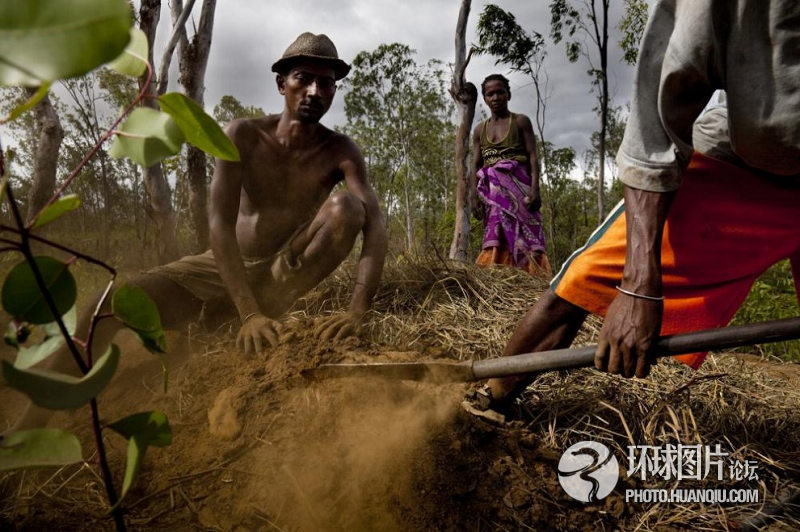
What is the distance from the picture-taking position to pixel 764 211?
1314 mm

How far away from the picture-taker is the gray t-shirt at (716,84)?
1062mm

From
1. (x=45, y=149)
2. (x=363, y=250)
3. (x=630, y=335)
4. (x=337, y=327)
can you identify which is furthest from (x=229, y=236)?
(x=45, y=149)

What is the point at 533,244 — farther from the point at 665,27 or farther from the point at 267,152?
the point at 665,27

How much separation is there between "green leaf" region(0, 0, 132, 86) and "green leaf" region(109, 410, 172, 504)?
0.35 metres

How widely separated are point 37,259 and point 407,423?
1.25m

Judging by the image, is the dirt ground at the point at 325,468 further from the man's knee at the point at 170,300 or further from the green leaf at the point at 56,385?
the green leaf at the point at 56,385

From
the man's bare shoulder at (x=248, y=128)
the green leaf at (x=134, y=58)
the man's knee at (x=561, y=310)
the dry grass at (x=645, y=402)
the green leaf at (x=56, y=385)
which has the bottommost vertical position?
the dry grass at (x=645, y=402)

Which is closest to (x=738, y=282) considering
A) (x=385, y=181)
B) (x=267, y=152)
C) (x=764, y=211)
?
(x=764, y=211)

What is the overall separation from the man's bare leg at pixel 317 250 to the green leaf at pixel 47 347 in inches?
74.0

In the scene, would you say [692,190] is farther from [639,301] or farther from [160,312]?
[160,312]

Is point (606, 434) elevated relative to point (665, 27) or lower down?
lower down

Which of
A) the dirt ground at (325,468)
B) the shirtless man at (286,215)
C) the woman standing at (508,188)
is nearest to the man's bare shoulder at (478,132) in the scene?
the woman standing at (508,188)

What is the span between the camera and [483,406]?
1.66 metres

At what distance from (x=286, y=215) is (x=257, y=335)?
2.95 ft
